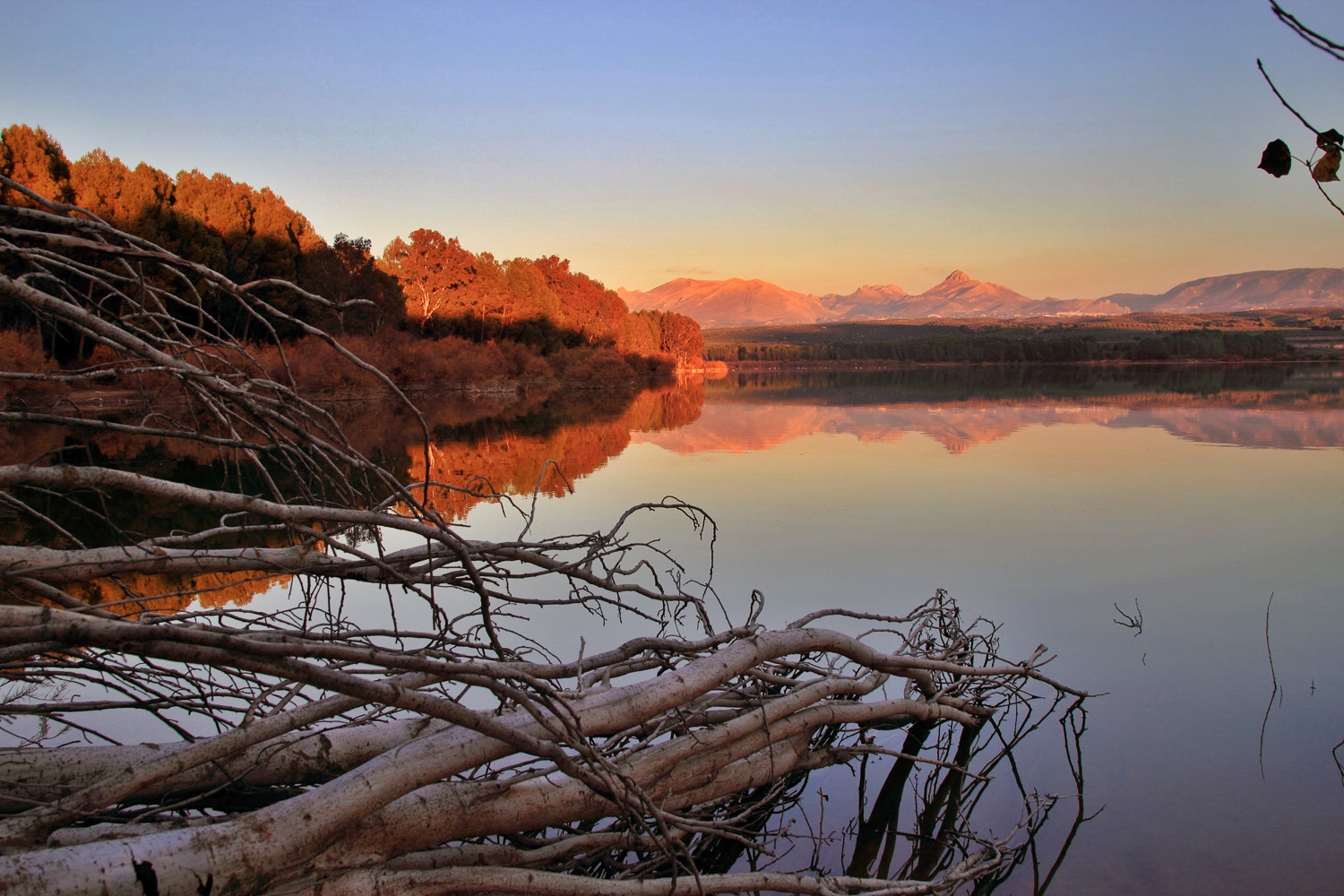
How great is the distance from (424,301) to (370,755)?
3504 cm

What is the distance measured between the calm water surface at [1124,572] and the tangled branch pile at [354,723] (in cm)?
49

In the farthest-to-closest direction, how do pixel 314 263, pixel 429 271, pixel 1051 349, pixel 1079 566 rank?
pixel 1051 349
pixel 429 271
pixel 314 263
pixel 1079 566

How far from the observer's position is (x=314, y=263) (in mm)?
26891

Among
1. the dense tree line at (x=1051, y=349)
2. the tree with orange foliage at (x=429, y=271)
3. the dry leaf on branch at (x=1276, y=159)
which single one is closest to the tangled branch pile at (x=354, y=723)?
the dry leaf on branch at (x=1276, y=159)

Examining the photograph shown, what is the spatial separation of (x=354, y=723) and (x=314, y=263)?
2732 cm

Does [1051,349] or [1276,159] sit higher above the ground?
[1051,349]

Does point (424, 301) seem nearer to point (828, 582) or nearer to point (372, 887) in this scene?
point (828, 582)

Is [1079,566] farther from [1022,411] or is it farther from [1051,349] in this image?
[1051,349]

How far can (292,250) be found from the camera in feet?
88.8

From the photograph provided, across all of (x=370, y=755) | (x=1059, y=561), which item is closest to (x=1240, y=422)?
(x=1059, y=561)

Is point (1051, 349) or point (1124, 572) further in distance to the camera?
point (1051, 349)

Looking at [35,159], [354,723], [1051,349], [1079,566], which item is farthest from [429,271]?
[1051,349]

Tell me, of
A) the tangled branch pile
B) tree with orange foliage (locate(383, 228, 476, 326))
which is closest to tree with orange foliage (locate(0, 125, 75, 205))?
tree with orange foliage (locate(383, 228, 476, 326))

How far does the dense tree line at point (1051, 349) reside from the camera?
179ft
